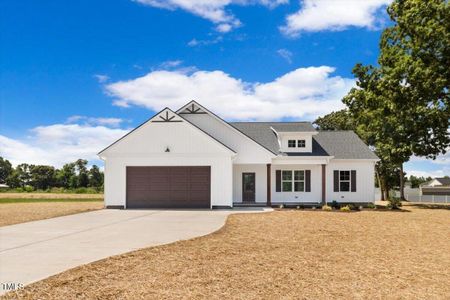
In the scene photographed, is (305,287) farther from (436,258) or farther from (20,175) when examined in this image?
(20,175)

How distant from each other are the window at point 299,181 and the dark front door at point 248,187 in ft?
9.57

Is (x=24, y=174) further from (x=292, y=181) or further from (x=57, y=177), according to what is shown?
(x=292, y=181)

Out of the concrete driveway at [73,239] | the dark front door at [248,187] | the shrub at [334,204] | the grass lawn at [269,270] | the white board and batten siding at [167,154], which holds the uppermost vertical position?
Result: the white board and batten siding at [167,154]

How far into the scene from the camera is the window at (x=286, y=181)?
26103 mm

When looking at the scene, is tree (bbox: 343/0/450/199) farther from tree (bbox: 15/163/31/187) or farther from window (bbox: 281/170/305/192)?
tree (bbox: 15/163/31/187)

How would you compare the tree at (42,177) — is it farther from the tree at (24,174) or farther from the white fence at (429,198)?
the white fence at (429,198)

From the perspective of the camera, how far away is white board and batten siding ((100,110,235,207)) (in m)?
23.0

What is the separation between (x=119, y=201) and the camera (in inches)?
920

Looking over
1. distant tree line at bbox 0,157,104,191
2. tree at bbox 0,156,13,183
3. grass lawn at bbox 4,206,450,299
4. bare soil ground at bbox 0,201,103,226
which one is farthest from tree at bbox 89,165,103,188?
grass lawn at bbox 4,206,450,299

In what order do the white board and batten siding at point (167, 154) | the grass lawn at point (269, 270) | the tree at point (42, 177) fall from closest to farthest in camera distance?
the grass lawn at point (269, 270) < the white board and batten siding at point (167, 154) < the tree at point (42, 177)

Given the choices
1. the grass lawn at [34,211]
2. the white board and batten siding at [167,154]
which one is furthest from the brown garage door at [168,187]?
the grass lawn at [34,211]

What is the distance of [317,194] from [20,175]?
69.7 metres

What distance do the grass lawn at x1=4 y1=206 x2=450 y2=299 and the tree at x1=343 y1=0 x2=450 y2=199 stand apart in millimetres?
14518

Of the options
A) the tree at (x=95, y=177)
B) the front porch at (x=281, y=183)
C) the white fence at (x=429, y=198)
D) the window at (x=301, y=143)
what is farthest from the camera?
the tree at (x=95, y=177)
